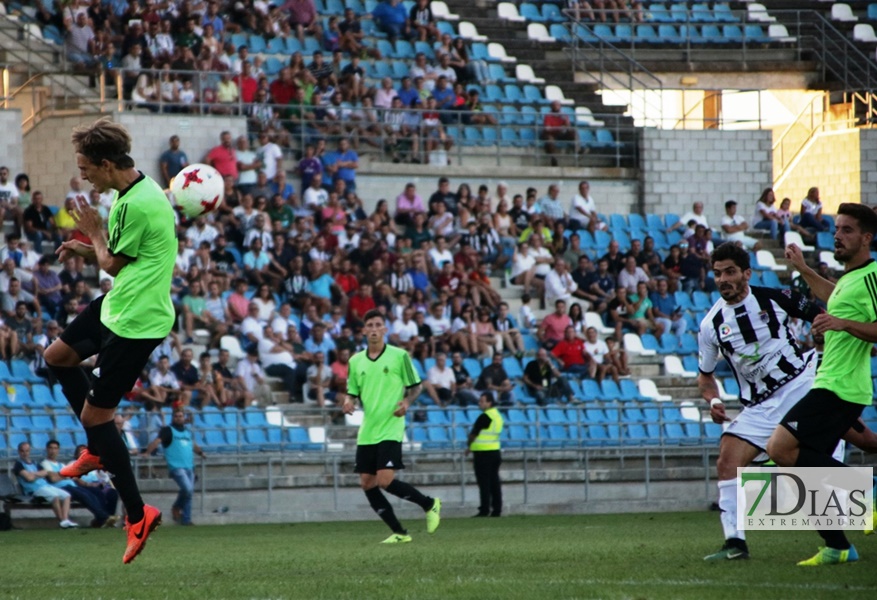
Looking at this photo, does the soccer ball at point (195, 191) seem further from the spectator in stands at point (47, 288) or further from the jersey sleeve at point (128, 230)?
the spectator in stands at point (47, 288)

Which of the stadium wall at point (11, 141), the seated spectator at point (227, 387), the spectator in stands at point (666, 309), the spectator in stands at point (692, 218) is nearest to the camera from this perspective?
the seated spectator at point (227, 387)

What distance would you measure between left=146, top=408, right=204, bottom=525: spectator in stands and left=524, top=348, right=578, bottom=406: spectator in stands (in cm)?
584

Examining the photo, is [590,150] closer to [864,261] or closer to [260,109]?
[260,109]

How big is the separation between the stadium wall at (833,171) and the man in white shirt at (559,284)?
28.3 ft

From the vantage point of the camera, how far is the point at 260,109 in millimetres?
26047

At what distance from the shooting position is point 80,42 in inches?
997

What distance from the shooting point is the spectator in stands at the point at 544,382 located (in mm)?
22688

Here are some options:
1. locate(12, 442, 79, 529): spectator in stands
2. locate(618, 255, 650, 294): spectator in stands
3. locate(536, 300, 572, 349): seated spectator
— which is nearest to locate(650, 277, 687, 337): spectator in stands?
locate(618, 255, 650, 294): spectator in stands

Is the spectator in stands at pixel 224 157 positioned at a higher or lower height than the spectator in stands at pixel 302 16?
lower

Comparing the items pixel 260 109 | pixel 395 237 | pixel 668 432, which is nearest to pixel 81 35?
pixel 260 109

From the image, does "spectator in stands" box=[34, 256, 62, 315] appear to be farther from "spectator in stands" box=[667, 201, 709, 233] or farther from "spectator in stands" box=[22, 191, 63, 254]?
"spectator in stands" box=[667, 201, 709, 233]

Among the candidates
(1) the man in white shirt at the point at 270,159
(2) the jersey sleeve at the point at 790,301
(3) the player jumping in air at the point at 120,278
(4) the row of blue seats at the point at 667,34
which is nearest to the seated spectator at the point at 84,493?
(1) the man in white shirt at the point at 270,159

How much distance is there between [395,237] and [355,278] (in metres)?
1.69

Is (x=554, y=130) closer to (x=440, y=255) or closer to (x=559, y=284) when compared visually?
Result: (x=559, y=284)
